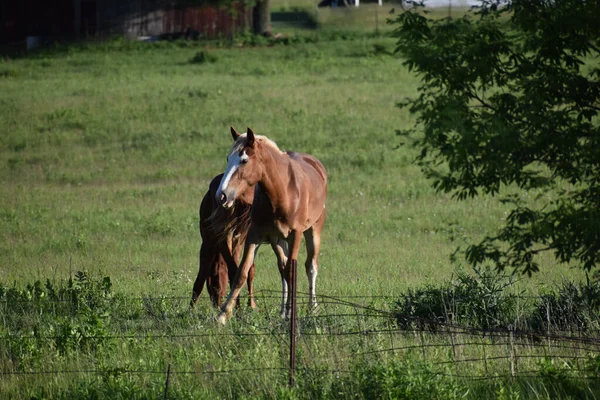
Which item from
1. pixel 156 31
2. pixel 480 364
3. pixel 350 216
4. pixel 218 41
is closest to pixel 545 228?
pixel 480 364

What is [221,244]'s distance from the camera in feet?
35.9

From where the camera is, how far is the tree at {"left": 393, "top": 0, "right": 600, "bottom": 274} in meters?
8.86

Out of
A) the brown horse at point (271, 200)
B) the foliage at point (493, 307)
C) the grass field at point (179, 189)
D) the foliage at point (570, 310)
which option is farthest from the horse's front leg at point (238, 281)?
the foliage at point (570, 310)

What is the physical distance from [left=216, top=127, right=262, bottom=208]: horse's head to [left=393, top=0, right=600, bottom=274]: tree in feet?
6.44

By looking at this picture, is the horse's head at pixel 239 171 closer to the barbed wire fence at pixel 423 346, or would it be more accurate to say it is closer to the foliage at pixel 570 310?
the barbed wire fence at pixel 423 346

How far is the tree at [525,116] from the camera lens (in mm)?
8859

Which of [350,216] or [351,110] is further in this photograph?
[351,110]

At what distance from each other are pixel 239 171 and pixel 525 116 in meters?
3.17

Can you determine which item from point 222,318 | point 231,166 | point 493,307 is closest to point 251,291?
point 222,318

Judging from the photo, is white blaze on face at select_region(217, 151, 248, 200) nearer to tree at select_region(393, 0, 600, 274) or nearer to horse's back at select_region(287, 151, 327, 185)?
tree at select_region(393, 0, 600, 274)

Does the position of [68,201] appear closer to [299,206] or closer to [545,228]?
[299,206]

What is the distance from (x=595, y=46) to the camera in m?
9.68

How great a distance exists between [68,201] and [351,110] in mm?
12317

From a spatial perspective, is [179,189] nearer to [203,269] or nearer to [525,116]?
[203,269]
